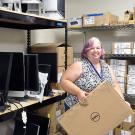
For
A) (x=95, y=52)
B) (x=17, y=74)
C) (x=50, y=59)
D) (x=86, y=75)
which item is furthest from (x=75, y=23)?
(x=17, y=74)

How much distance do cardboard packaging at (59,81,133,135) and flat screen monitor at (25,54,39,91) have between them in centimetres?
36

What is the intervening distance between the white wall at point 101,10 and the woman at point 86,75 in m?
0.97

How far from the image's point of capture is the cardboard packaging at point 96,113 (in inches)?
80.3

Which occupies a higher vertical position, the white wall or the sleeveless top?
the white wall

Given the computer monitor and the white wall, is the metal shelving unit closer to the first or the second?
the computer monitor

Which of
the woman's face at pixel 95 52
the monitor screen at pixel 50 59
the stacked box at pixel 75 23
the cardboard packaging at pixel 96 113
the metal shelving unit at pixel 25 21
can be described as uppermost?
the stacked box at pixel 75 23

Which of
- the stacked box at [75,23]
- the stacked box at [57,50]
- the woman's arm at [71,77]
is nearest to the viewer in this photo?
the woman's arm at [71,77]

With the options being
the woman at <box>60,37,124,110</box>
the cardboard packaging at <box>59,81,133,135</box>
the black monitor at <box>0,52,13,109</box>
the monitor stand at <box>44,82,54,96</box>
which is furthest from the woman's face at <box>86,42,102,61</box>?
the black monitor at <box>0,52,13,109</box>

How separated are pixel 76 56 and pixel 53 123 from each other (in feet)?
3.63

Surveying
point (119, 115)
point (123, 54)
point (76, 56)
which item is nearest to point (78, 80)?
point (119, 115)

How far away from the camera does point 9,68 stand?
1.80 m

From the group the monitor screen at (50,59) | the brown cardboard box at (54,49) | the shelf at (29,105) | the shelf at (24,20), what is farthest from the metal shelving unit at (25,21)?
the shelf at (29,105)

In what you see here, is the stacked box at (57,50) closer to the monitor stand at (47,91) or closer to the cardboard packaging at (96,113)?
the monitor stand at (47,91)

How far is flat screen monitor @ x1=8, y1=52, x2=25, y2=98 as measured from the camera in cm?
189
